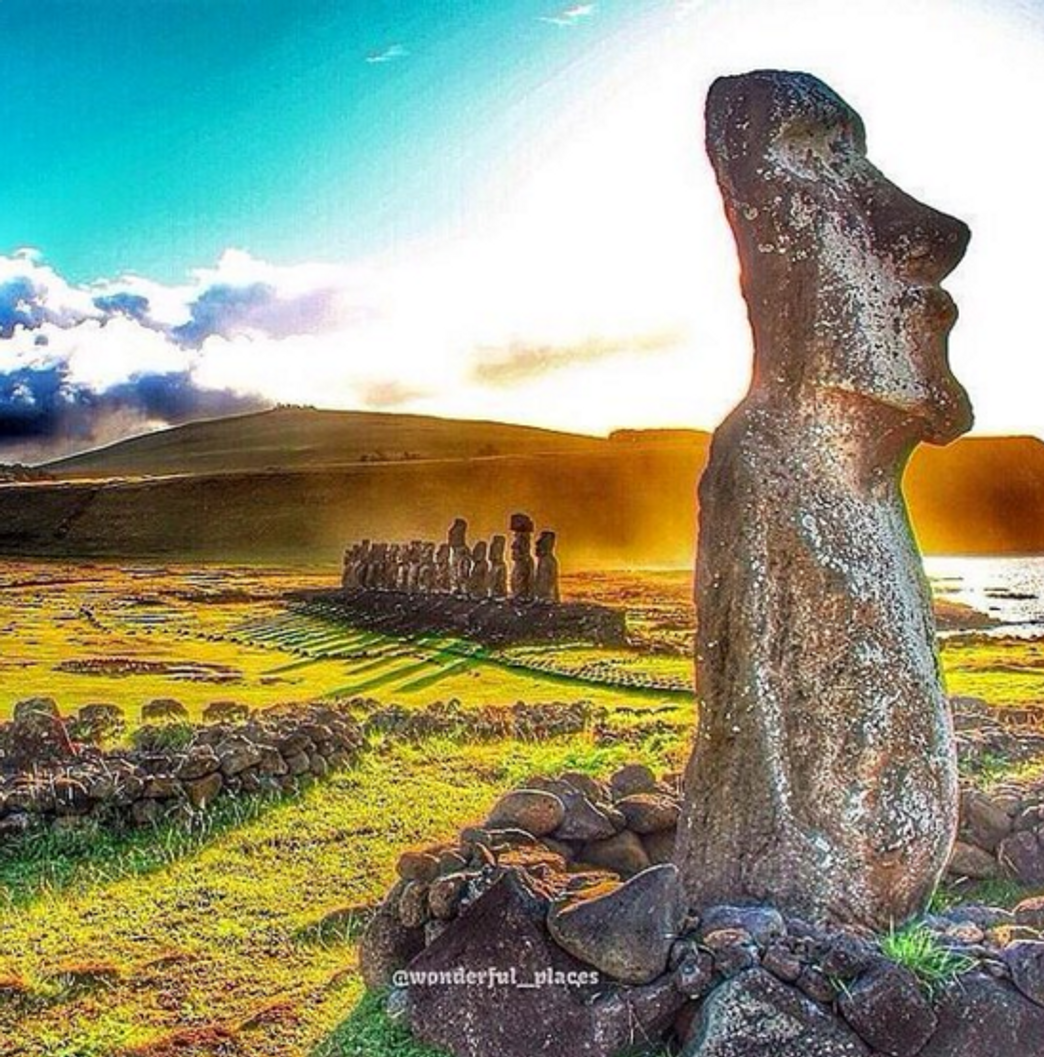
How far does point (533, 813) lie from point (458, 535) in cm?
2857

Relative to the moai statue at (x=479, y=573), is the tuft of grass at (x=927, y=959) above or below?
below

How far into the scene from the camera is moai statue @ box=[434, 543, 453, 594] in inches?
1438

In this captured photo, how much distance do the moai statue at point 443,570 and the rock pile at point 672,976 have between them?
2956cm

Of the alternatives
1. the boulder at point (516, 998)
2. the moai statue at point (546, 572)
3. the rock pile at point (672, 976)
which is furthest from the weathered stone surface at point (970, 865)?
the moai statue at point (546, 572)

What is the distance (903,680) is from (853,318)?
195 cm

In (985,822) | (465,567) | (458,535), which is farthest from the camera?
(458,535)

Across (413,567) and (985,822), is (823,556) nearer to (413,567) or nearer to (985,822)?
(985,822)

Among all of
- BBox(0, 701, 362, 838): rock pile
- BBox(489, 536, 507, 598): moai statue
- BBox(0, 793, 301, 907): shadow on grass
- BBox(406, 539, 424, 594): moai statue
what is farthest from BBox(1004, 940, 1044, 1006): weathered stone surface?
BBox(406, 539, 424, 594): moai statue

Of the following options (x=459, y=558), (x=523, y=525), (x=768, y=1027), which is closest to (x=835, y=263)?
(x=768, y=1027)

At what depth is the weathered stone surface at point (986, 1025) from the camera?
562 centimetres

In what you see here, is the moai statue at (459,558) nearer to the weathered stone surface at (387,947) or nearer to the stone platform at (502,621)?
the stone platform at (502,621)

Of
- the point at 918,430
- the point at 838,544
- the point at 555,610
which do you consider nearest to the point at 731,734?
the point at 838,544

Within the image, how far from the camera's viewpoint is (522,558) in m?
33.1

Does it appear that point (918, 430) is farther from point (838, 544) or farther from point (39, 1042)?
point (39, 1042)
